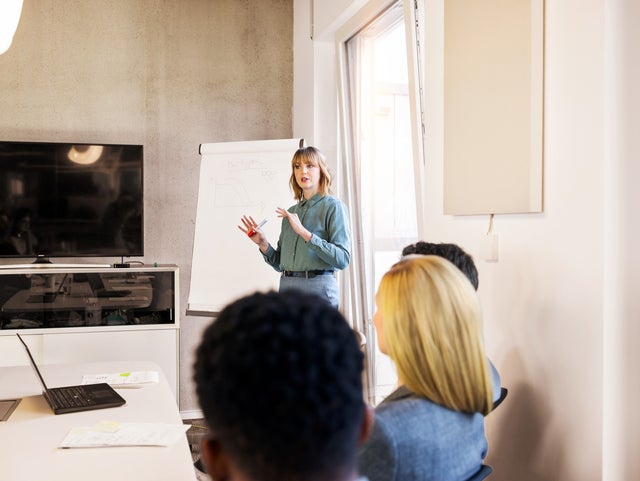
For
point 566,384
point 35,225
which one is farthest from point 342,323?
point 35,225

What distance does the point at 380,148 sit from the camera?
3492 millimetres

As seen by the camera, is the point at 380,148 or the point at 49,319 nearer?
the point at 380,148

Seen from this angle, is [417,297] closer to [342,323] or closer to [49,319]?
[342,323]

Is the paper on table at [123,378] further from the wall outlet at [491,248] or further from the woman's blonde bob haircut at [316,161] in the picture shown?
the woman's blonde bob haircut at [316,161]

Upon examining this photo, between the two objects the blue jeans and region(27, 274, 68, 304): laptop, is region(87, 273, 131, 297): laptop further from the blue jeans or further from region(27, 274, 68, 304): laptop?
the blue jeans

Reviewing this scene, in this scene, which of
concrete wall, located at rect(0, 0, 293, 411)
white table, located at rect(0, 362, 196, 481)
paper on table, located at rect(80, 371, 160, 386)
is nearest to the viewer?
white table, located at rect(0, 362, 196, 481)

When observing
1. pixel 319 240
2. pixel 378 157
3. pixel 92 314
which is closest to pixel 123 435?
pixel 319 240

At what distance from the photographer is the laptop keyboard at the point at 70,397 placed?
177cm

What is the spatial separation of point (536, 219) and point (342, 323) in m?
1.49

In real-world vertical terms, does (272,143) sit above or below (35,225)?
above

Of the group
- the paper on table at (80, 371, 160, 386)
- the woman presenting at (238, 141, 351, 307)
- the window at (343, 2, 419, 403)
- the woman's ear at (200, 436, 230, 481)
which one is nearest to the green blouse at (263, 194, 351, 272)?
the woman presenting at (238, 141, 351, 307)

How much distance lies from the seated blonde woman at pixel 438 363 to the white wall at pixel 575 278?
61cm

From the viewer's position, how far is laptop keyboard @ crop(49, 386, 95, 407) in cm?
177

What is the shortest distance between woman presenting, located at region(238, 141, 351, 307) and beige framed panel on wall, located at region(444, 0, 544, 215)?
77 cm
